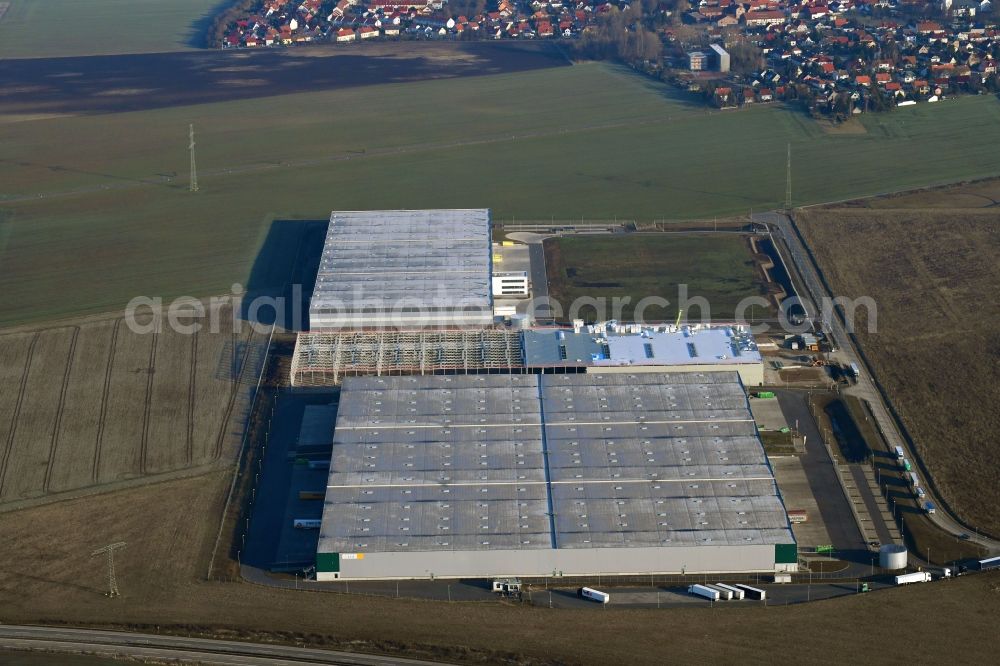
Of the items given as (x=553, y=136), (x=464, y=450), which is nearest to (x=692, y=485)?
(x=464, y=450)

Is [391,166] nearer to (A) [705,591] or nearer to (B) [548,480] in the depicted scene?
(B) [548,480]

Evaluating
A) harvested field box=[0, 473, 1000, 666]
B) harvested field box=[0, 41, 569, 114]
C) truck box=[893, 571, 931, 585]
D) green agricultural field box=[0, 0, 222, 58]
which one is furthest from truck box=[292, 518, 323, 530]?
green agricultural field box=[0, 0, 222, 58]

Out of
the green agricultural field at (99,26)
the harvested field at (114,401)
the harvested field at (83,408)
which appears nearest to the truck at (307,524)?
the harvested field at (114,401)

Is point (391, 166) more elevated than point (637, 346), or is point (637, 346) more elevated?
point (637, 346)

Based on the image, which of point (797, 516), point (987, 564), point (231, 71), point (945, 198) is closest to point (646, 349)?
point (797, 516)

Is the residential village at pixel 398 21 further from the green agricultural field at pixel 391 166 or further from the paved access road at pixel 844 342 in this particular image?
the paved access road at pixel 844 342
